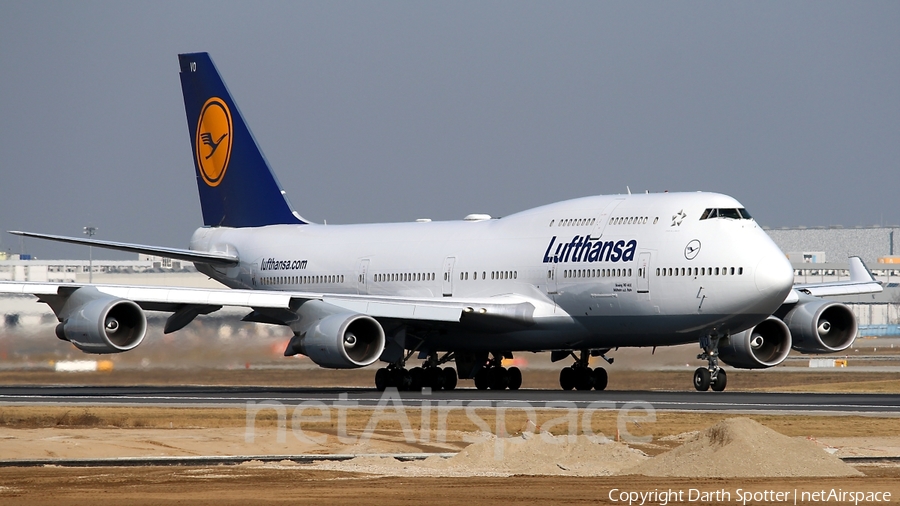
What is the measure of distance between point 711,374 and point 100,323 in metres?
13.5

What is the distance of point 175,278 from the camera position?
6009 cm

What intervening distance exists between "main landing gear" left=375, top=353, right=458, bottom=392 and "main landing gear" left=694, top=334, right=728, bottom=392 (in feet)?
22.6

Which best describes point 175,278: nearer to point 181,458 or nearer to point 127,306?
point 127,306

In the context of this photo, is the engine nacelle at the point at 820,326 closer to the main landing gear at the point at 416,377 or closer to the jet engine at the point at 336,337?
the main landing gear at the point at 416,377

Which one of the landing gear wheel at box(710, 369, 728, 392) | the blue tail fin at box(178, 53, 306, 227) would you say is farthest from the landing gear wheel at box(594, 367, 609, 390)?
the blue tail fin at box(178, 53, 306, 227)

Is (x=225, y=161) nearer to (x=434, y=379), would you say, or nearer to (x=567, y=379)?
(x=434, y=379)

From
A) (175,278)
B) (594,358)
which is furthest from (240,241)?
(175,278)

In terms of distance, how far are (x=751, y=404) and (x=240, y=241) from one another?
69.0 feet

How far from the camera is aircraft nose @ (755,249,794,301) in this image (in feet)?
101

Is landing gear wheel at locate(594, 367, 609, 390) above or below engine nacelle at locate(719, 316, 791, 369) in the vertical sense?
below

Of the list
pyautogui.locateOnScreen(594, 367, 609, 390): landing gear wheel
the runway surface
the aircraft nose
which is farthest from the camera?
pyautogui.locateOnScreen(594, 367, 609, 390): landing gear wheel

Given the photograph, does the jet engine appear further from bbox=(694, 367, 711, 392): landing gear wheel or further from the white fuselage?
bbox=(694, 367, 711, 392): landing gear wheel

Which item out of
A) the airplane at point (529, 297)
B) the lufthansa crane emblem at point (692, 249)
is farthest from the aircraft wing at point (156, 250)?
the lufthansa crane emblem at point (692, 249)

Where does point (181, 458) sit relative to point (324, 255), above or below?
below
